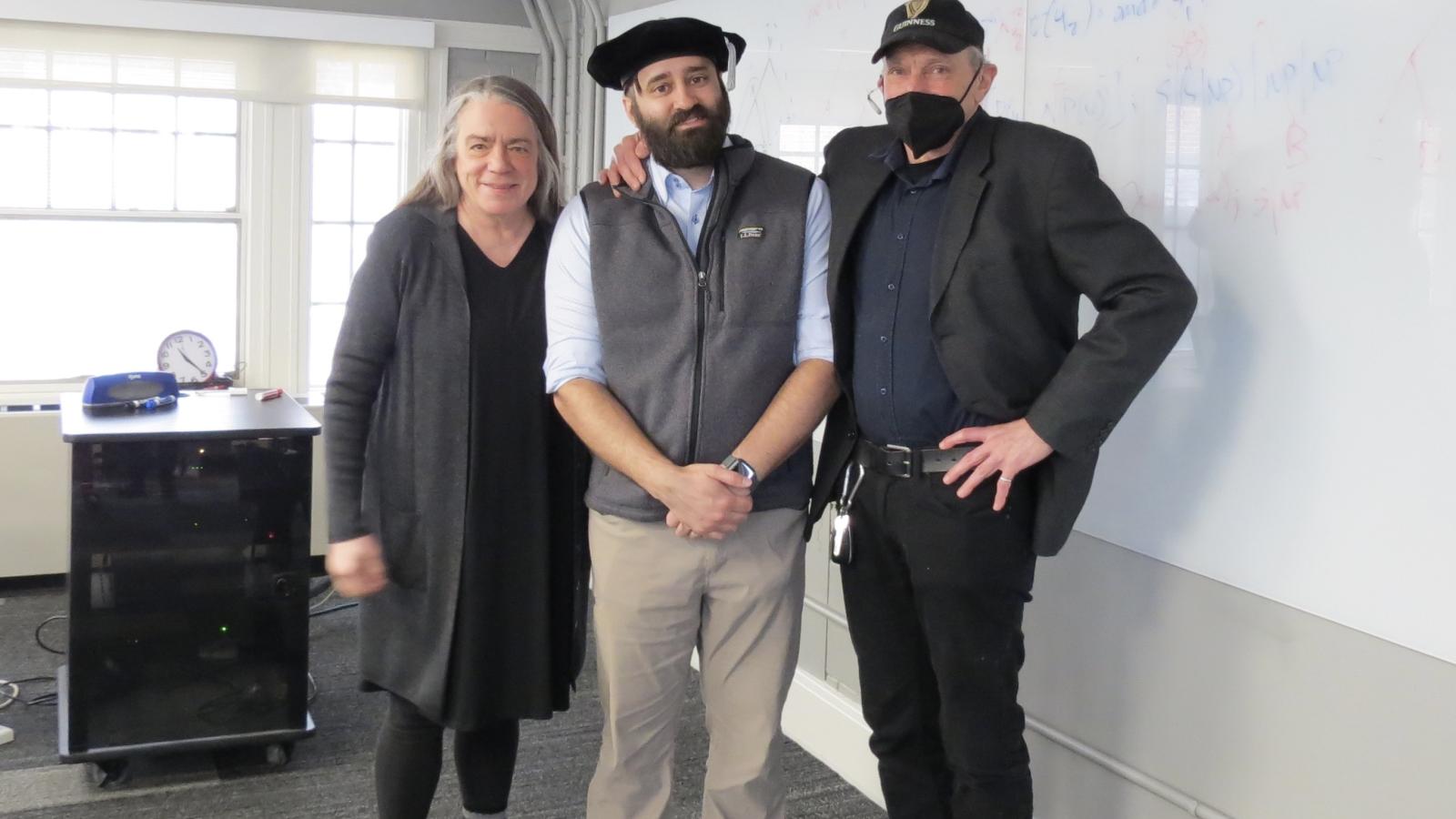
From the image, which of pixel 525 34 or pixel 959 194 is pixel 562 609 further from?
pixel 525 34

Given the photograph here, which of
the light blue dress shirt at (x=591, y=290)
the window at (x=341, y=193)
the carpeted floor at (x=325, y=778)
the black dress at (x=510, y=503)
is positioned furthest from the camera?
the window at (x=341, y=193)

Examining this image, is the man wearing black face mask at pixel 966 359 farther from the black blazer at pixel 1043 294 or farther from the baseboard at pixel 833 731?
the baseboard at pixel 833 731

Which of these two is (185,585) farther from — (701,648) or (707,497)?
(707,497)

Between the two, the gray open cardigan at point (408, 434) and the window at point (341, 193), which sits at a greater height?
the window at point (341, 193)

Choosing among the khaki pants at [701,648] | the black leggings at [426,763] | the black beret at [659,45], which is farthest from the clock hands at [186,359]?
the black beret at [659,45]

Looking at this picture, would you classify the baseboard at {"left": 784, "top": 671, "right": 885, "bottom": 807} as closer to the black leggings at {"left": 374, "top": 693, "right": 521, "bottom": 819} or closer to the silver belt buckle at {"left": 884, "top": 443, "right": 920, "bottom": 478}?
the black leggings at {"left": 374, "top": 693, "right": 521, "bottom": 819}

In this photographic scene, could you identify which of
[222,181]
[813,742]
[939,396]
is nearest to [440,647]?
[939,396]

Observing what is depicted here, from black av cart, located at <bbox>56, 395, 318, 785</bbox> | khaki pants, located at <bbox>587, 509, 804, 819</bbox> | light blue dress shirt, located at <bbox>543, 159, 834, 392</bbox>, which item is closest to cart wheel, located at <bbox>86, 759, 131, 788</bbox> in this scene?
black av cart, located at <bbox>56, 395, 318, 785</bbox>

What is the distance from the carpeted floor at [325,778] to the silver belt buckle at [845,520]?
845 millimetres

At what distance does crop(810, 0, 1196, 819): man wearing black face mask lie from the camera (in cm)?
180

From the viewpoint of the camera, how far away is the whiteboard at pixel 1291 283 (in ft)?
5.63

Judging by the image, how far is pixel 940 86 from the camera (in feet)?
6.33

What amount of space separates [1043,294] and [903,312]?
0.21 m

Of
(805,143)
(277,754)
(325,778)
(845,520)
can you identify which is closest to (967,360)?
(845,520)
